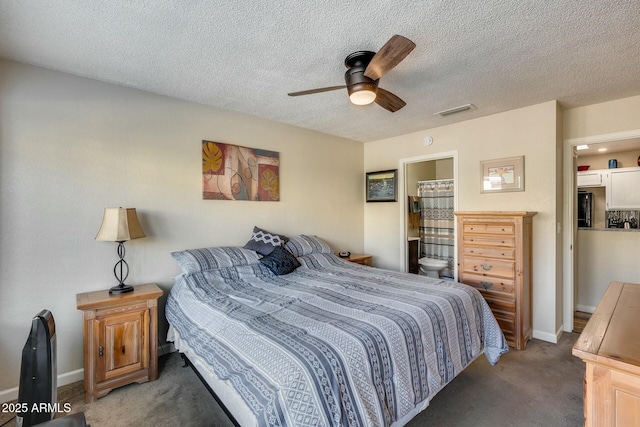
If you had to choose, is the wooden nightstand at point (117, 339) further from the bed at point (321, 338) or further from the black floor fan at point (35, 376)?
the black floor fan at point (35, 376)

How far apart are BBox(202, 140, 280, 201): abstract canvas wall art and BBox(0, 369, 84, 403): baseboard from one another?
5.89 feet

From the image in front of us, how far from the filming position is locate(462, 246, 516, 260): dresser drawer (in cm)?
294

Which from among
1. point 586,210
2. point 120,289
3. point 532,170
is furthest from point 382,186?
point 120,289

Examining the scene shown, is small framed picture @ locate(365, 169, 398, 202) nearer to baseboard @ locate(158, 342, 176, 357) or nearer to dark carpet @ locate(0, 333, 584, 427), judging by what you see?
dark carpet @ locate(0, 333, 584, 427)

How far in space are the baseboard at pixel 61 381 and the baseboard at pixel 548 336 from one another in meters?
4.31

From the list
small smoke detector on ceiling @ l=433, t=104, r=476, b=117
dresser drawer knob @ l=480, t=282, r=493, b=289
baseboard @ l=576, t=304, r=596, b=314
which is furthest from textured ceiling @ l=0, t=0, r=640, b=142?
baseboard @ l=576, t=304, r=596, b=314

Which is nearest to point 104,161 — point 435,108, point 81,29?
point 81,29

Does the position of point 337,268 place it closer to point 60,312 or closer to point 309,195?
point 309,195

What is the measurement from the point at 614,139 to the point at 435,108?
176 cm

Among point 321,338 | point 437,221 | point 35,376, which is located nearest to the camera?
point 35,376

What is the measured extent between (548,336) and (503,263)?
925 mm

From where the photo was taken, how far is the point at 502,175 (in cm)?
337

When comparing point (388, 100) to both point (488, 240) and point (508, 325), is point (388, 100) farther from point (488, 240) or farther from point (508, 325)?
point (508, 325)

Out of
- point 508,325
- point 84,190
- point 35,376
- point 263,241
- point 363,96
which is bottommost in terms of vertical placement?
point 508,325
